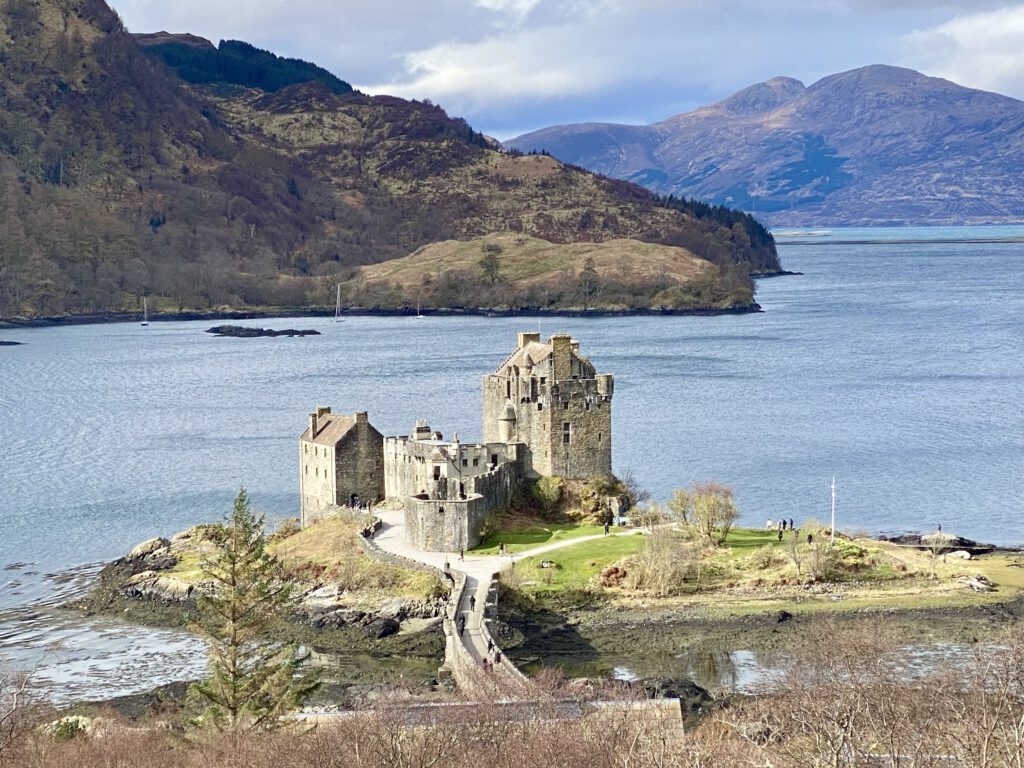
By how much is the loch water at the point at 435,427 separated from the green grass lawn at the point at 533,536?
43.4 ft

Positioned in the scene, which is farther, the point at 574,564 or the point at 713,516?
the point at 713,516

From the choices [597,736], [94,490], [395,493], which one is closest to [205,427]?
[94,490]

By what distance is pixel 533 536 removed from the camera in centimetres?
7362

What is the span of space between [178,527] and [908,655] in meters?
47.1

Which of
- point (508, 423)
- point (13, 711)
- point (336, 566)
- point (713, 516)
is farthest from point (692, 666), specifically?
point (13, 711)

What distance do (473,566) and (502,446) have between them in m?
8.97

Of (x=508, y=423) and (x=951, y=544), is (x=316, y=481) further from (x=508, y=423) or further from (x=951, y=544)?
(x=951, y=544)

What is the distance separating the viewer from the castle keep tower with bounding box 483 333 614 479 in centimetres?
7756

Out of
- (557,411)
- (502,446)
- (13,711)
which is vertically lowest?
(13,711)

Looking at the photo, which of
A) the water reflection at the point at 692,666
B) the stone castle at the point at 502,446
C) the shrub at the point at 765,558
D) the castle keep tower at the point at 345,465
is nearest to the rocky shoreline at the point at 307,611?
the water reflection at the point at 692,666

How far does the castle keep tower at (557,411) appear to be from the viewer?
254 feet

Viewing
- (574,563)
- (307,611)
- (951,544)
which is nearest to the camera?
(307,611)

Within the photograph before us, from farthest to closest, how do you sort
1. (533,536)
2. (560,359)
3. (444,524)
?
(560,359)
(533,536)
(444,524)

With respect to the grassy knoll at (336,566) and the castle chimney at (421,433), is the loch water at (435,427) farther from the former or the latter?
the castle chimney at (421,433)
